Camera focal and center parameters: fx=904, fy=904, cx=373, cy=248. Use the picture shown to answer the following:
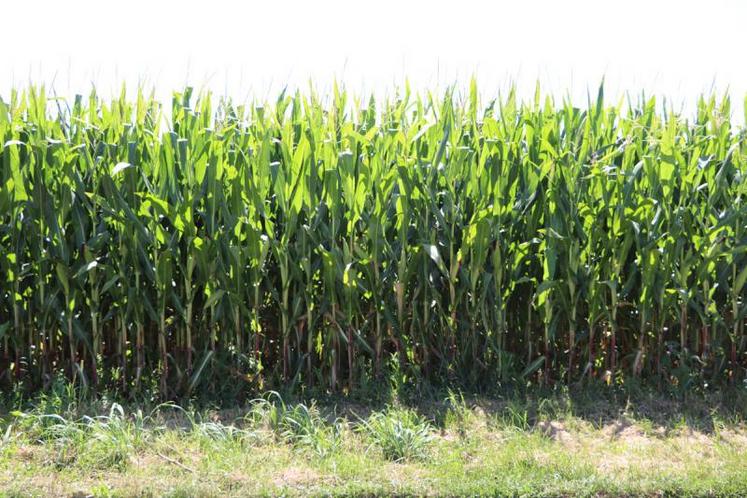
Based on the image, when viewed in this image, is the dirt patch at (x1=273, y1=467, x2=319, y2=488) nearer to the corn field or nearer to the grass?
the grass

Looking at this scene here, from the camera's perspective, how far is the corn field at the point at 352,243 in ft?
20.0

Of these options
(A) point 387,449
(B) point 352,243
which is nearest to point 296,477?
(A) point 387,449

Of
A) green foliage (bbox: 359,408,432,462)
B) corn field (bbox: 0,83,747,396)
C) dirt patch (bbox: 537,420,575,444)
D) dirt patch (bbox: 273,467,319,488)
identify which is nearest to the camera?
dirt patch (bbox: 273,467,319,488)

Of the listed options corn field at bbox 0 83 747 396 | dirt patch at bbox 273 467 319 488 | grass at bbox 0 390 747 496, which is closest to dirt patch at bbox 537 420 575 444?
grass at bbox 0 390 747 496

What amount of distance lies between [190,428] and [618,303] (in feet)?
10.2

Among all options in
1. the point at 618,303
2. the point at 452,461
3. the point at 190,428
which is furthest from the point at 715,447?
the point at 190,428

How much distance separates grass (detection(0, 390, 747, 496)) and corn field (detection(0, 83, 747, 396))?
1.33 ft

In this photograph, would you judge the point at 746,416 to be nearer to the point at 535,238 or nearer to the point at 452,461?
the point at 535,238

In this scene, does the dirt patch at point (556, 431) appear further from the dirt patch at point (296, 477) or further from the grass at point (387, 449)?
the dirt patch at point (296, 477)

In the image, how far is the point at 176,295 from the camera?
6164 mm

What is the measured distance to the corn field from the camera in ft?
20.0

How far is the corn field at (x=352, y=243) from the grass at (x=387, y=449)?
1.33 feet

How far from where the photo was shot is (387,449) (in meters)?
5.40

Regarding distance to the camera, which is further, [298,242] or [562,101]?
[562,101]
